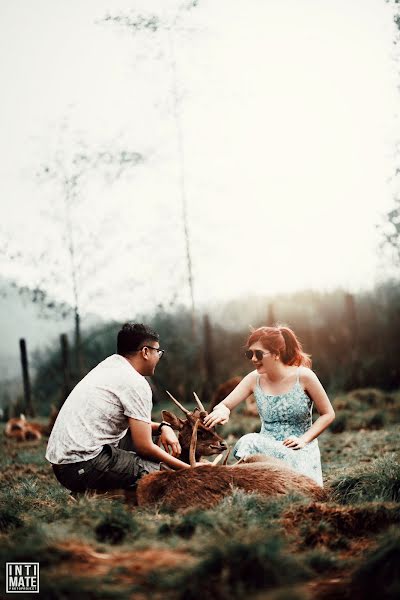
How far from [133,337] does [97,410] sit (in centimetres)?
63

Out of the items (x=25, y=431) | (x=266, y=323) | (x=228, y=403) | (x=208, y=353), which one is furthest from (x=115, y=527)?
(x=266, y=323)

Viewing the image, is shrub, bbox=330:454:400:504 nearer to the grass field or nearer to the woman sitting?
the grass field

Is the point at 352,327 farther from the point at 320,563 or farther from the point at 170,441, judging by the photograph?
the point at 320,563

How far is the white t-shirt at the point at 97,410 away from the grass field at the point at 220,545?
1.34 feet

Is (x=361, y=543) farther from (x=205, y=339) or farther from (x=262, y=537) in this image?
(x=205, y=339)

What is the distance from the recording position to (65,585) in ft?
10.2

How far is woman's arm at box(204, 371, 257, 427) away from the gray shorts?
70 centimetres

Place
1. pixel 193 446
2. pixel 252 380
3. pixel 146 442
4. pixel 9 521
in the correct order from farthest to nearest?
1. pixel 252 380
2. pixel 146 442
3. pixel 193 446
4. pixel 9 521

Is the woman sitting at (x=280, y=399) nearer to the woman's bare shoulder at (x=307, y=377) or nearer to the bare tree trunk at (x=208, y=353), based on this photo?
the woman's bare shoulder at (x=307, y=377)

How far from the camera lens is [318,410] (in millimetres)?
5941

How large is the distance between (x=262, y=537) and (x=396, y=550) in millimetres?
648

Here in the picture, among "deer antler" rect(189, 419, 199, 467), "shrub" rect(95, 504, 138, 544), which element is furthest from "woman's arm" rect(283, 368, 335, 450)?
"shrub" rect(95, 504, 138, 544)

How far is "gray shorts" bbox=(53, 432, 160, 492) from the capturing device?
5.53 m

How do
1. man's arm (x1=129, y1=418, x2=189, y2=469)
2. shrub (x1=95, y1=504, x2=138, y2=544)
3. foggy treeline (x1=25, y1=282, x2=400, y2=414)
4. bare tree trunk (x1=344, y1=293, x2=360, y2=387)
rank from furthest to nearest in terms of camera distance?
bare tree trunk (x1=344, y1=293, x2=360, y2=387) < foggy treeline (x1=25, y1=282, x2=400, y2=414) < man's arm (x1=129, y1=418, x2=189, y2=469) < shrub (x1=95, y1=504, x2=138, y2=544)
